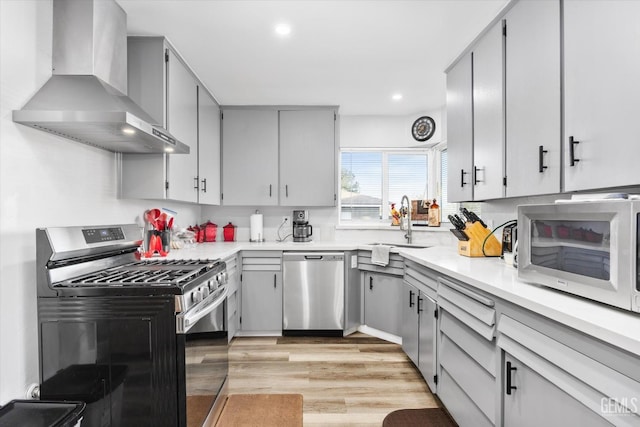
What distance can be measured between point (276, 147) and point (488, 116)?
2289mm

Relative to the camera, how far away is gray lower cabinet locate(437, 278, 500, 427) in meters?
1.46

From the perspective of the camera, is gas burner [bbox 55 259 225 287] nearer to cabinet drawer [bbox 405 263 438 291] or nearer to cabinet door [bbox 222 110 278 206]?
cabinet drawer [bbox 405 263 438 291]

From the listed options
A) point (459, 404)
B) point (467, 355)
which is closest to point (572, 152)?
point (467, 355)

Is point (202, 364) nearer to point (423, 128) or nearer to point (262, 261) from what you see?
point (262, 261)

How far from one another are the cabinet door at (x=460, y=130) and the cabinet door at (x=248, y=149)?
6.28ft

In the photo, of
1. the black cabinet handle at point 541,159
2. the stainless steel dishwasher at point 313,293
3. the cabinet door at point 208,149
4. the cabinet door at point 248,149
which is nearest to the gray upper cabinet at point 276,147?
the cabinet door at point 248,149

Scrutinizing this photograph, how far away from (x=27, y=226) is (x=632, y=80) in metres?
2.58

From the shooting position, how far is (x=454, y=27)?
224 centimetres

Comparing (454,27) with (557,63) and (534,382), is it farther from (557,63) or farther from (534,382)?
(534,382)

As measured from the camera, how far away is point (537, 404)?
1.16m

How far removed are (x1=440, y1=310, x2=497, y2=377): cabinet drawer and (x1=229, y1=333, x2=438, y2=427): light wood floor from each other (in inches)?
25.4

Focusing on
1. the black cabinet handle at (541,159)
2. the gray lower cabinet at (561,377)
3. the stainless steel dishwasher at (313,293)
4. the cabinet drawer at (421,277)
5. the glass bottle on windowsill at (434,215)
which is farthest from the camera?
the glass bottle on windowsill at (434,215)

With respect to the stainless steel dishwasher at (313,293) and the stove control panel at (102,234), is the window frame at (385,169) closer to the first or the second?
the stainless steel dishwasher at (313,293)

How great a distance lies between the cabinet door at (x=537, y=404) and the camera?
0.98 m
